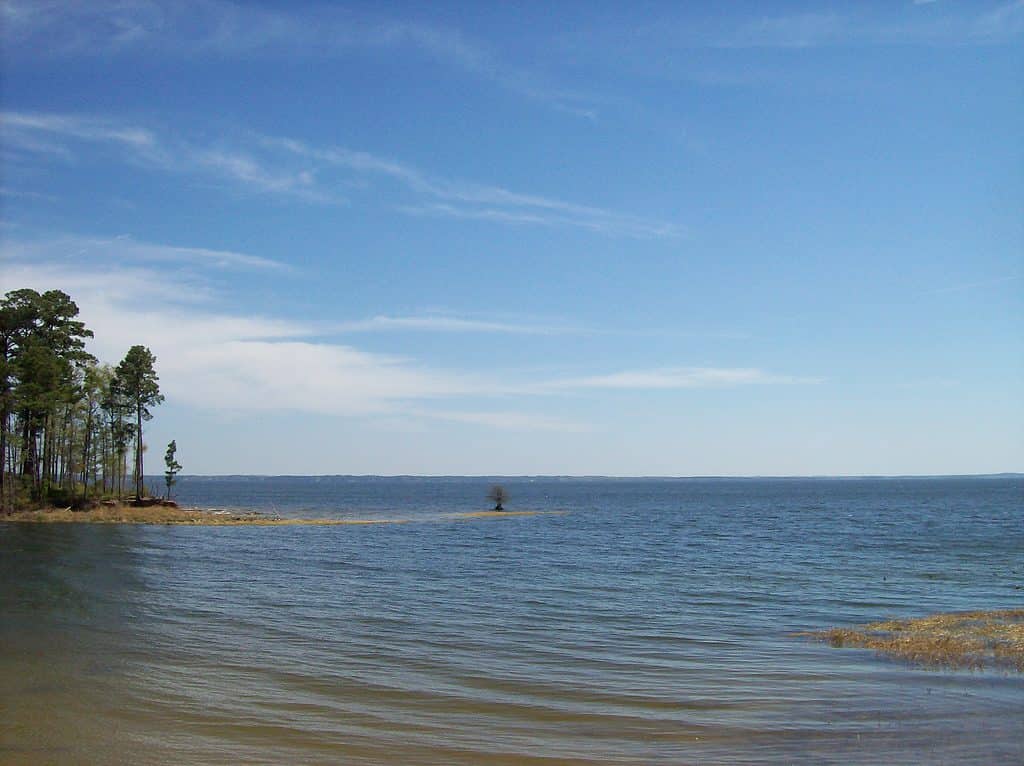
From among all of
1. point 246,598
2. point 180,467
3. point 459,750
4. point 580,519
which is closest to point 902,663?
point 459,750

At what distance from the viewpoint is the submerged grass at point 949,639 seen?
695 inches

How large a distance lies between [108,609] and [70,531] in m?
36.6

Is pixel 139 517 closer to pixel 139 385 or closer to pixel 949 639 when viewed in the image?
pixel 139 385

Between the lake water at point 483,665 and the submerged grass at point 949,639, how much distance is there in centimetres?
88

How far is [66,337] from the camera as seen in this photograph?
72.9 m

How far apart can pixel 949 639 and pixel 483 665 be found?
432 inches

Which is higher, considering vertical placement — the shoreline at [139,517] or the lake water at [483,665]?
the lake water at [483,665]

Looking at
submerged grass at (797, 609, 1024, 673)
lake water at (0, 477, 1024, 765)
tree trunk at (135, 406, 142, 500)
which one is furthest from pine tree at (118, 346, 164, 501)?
submerged grass at (797, 609, 1024, 673)

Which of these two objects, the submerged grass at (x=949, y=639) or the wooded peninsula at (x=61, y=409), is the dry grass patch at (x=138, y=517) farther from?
the submerged grass at (x=949, y=639)

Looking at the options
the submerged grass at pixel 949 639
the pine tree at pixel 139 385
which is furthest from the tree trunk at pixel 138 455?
the submerged grass at pixel 949 639

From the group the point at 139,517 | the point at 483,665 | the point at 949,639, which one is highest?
the point at 949,639

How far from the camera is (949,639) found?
19609mm

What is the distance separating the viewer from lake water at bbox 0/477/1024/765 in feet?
40.8

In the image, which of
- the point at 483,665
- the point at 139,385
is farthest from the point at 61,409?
the point at 483,665
